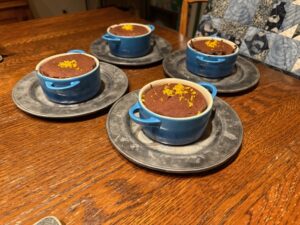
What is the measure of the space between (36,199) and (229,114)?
44 centimetres

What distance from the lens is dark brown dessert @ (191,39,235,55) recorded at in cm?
76

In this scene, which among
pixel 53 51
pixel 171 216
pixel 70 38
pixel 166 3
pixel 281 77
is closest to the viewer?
pixel 171 216

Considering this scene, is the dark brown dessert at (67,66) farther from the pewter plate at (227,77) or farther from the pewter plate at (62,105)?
the pewter plate at (227,77)

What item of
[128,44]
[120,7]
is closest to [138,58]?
[128,44]

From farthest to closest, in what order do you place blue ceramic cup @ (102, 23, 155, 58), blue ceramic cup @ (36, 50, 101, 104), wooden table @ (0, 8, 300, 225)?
blue ceramic cup @ (102, 23, 155, 58)
blue ceramic cup @ (36, 50, 101, 104)
wooden table @ (0, 8, 300, 225)

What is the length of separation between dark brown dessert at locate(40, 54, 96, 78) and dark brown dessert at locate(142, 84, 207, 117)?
18 cm

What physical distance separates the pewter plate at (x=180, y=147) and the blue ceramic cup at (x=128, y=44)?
295mm

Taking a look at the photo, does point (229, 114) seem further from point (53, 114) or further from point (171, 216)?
point (53, 114)

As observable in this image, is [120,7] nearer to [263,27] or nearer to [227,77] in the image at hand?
[263,27]

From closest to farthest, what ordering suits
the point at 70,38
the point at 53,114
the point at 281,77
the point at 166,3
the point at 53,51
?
1. the point at 53,114
2. the point at 281,77
3. the point at 53,51
4. the point at 70,38
5. the point at 166,3

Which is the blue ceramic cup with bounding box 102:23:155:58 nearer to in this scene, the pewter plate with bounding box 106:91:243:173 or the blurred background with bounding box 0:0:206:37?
the pewter plate with bounding box 106:91:243:173

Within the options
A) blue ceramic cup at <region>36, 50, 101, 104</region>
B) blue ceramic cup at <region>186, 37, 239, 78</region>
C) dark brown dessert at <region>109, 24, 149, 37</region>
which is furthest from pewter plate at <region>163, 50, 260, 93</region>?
blue ceramic cup at <region>36, 50, 101, 104</region>

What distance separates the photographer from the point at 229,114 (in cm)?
62

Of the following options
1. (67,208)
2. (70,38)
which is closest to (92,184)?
(67,208)
